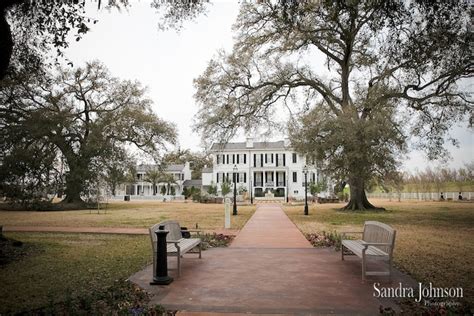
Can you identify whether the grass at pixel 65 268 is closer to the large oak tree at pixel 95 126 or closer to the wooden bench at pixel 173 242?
the wooden bench at pixel 173 242

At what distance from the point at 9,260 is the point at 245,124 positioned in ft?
59.1

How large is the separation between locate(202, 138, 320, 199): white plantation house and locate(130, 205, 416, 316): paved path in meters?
45.7

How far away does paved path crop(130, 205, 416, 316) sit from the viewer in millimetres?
4552

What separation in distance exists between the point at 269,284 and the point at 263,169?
49122mm

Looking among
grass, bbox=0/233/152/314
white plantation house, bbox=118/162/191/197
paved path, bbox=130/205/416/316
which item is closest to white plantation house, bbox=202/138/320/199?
white plantation house, bbox=118/162/191/197

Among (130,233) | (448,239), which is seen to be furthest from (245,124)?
(448,239)

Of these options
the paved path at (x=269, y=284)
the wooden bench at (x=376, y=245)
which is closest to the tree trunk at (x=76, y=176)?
the paved path at (x=269, y=284)

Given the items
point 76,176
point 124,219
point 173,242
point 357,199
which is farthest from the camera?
point 76,176

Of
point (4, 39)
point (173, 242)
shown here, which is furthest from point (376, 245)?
point (4, 39)

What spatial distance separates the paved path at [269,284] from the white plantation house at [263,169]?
150 feet

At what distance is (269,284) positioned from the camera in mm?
5676

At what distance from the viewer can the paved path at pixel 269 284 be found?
455cm

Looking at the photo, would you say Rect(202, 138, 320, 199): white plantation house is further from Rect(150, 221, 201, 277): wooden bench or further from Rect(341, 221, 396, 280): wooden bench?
Rect(341, 221, 396, 280): wooden bench

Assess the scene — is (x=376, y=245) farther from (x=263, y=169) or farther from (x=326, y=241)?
(x=263, y=169)
